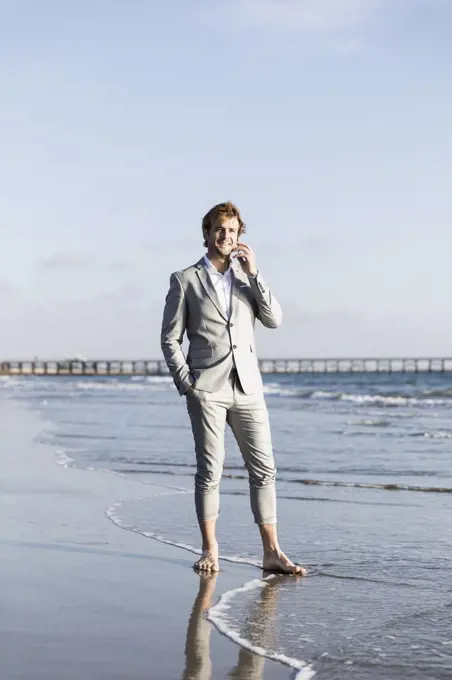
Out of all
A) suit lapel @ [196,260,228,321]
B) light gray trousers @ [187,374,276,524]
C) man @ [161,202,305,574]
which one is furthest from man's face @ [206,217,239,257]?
light gray trousers @ [187,374,276,524]

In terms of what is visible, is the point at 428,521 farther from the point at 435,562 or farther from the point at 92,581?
the point at 92,581

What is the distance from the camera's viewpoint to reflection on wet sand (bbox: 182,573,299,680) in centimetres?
318

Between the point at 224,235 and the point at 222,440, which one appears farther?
the point at 222,440

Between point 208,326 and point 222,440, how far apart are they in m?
0.55

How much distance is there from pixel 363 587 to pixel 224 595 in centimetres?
61

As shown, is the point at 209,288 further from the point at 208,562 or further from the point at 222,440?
the point at 208,562

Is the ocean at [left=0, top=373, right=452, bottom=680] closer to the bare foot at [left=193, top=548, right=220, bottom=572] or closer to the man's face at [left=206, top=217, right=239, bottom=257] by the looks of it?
the bare foot at [left=193, top=548, right=220, bottom=572]

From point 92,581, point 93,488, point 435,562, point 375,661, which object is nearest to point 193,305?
point 92,581

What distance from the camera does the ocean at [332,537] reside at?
3490mm

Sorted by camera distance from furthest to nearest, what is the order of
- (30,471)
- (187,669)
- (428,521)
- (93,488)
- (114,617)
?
(30,471) → (93,488) → (428,521) → (114,617) → (187,669)

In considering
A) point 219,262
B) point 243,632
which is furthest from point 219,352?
point 243,632

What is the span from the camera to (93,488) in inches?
302

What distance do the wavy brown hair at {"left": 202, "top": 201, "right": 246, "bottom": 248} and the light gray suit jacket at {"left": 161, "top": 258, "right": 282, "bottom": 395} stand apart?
0.17m

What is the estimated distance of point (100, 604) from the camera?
13.1 feet
